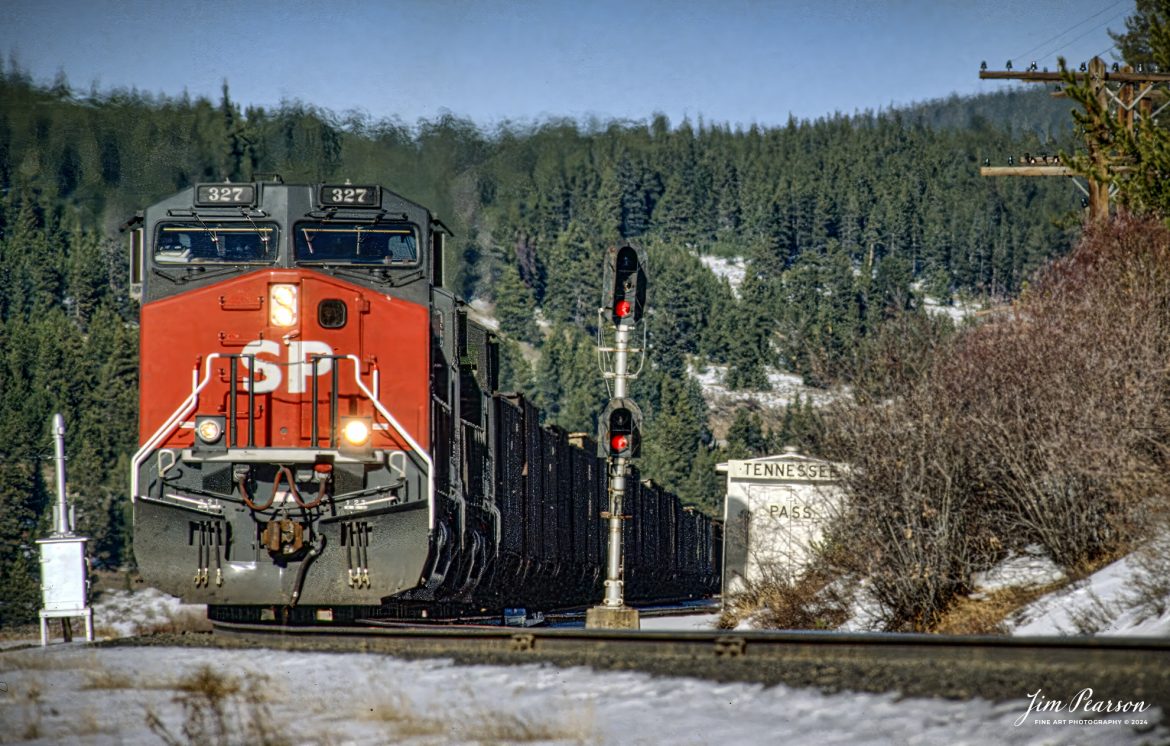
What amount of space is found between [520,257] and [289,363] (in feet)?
508

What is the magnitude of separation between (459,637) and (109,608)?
165 feet

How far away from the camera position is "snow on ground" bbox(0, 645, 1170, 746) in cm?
682

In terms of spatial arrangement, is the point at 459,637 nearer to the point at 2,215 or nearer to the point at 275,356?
the point at 275,356

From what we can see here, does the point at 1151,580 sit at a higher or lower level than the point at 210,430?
lower

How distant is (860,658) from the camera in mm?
8188

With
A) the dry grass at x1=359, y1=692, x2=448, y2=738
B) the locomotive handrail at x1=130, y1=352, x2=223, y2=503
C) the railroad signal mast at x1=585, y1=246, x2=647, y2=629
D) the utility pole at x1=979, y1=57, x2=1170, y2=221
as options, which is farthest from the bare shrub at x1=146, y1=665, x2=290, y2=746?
the utility pole at x1=979, y1=57, x2=1170, y2=221

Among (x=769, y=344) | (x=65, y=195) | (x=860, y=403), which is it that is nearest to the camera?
(x=860, y=403)

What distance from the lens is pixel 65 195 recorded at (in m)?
48.9

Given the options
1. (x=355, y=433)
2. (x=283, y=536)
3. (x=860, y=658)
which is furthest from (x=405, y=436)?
(x=860, y=658)

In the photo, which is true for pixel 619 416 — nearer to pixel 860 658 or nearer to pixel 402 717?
pixel 860 658

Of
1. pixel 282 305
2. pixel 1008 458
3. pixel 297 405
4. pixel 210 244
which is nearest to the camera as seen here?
pixel 297 405

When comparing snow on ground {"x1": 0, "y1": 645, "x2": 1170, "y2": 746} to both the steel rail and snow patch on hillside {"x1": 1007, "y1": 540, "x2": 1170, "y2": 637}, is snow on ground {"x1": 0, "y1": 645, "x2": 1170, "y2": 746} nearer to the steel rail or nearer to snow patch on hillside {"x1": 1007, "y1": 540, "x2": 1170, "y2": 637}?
the steel rail

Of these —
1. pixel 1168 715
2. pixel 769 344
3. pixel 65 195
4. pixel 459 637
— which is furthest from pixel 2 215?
pixel 769 344

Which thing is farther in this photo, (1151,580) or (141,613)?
(141,613)
